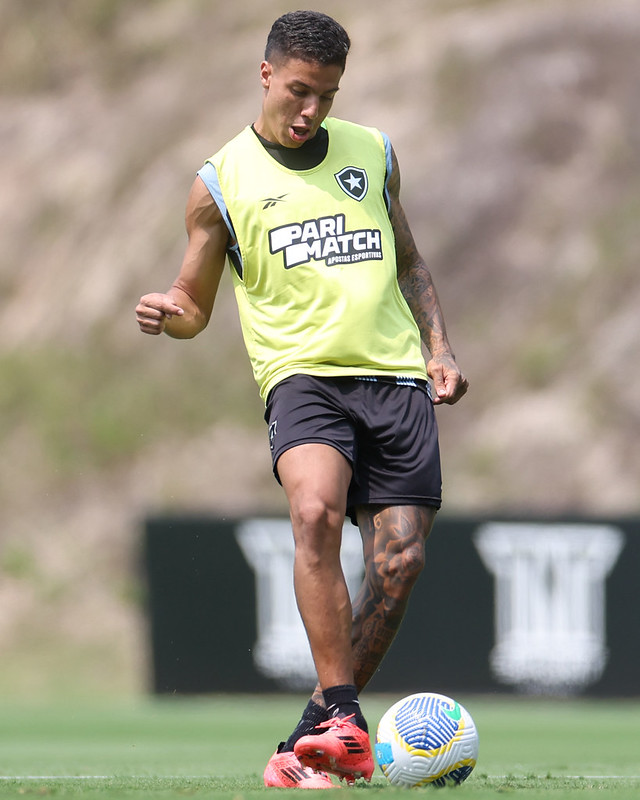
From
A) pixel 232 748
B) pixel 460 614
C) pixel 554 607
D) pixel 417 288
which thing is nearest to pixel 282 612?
pixel 460 614

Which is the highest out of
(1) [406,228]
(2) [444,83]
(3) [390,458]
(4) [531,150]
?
(2) [444,83]

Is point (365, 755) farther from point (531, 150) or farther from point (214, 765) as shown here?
point (531, 150)

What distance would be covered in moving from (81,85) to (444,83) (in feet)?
25.0

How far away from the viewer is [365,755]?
14.9 feet

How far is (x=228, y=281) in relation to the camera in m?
24.3

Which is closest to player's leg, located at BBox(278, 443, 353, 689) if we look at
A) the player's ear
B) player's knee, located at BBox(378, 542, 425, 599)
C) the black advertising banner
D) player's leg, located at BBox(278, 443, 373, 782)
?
player's leg, located at BBox(278, 443, 373, 782)

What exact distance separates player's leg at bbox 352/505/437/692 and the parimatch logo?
87 centimetres

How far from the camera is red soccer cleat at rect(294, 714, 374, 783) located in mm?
4445

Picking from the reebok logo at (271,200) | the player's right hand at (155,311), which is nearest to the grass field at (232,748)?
the player's right hand at (155,311)

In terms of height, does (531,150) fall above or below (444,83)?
below

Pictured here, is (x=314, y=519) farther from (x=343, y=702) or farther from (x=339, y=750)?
(x=339, y=750)

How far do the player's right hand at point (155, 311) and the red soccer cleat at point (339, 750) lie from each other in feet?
4.69

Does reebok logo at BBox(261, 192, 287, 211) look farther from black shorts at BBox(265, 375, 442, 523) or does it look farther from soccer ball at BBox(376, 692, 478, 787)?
soccer ball at BBox(376, 692, 478, 787)

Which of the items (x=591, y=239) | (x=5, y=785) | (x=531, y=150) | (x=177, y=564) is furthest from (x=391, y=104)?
(x=5, y=785)
